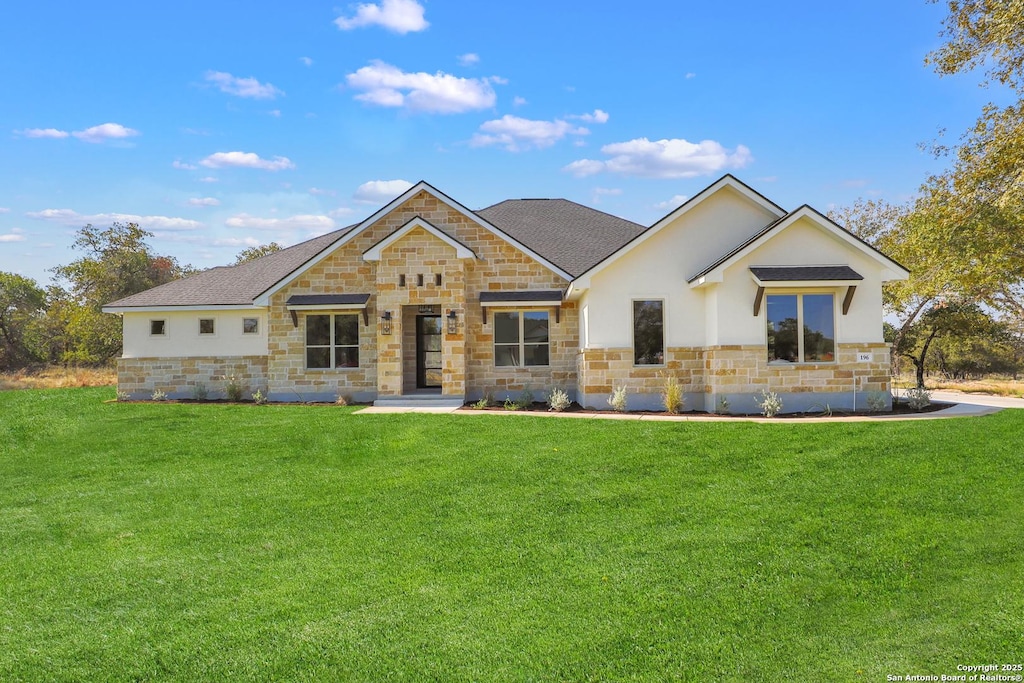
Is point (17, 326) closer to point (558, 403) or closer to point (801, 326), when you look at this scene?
point (558, 403)

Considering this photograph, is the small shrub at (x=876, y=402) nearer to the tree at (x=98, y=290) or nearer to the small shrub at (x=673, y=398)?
the small shrub at (x=673, y=398)

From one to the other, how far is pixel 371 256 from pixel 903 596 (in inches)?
599

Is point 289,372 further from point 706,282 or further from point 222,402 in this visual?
point 706,282

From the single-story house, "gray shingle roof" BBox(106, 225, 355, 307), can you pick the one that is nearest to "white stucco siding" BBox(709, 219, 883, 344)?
the single-story house

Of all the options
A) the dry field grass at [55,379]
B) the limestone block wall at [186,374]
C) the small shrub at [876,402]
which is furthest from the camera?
the dry field grass at [55,379]

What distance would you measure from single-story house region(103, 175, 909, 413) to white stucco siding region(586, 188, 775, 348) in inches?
1.4

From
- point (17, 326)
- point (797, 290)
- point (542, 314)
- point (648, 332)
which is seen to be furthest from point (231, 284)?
point (17, 326)

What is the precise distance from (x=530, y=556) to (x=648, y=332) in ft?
34.5

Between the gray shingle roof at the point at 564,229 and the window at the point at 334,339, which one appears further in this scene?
the gray shingle roof at the point at 564,229

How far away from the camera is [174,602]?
20.5 ft

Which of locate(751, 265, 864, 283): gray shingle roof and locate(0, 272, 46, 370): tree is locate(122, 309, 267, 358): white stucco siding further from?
locate(0, 272, 46, 370): tree

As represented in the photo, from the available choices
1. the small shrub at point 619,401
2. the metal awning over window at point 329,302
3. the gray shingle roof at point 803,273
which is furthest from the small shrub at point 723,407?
the metal awning over window at point 329,302

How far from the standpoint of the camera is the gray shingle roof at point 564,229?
2130 cm

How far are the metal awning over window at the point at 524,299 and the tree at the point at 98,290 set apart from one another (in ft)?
99.9
